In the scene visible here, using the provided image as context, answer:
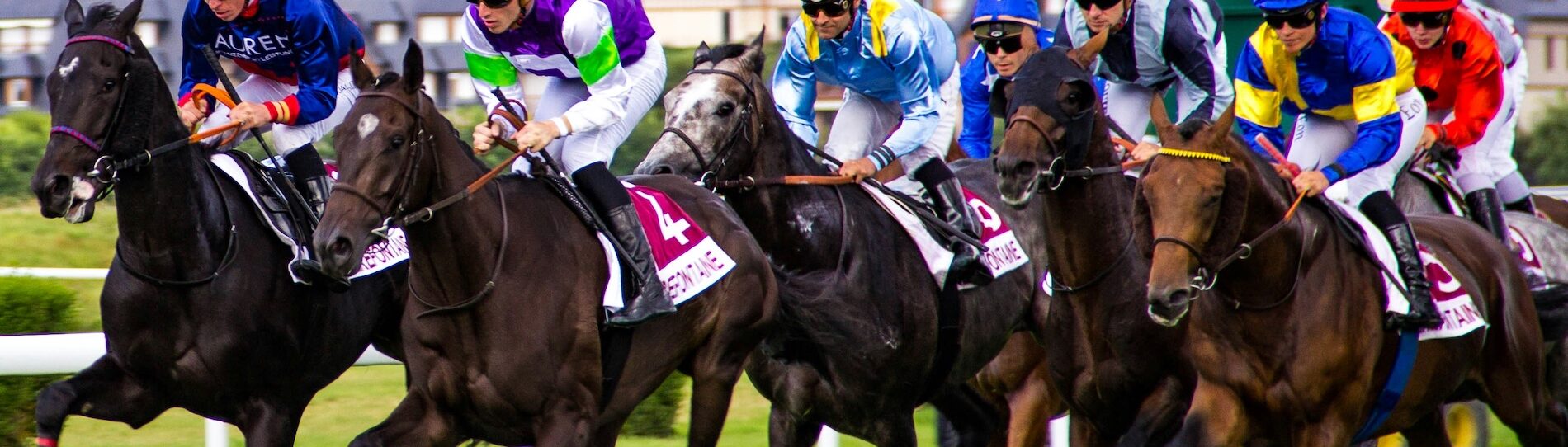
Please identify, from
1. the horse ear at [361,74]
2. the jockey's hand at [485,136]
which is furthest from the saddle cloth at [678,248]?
the horse ear at [361,74]

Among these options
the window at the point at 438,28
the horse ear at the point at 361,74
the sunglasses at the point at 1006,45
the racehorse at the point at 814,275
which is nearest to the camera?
the horse ear at the point at 361,74

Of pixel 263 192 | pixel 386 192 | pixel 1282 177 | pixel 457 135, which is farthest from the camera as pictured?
pixel 263 192

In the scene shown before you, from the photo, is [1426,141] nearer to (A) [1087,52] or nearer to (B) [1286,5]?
(B) [1286,5]

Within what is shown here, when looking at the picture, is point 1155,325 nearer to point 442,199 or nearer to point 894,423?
point 894,423

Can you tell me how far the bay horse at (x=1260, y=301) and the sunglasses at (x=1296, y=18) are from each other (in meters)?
0.59

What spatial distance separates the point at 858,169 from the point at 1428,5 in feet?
7.81

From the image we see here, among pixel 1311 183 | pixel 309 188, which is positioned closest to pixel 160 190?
pixel 309 188

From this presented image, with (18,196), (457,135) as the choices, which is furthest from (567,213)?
(18,196)

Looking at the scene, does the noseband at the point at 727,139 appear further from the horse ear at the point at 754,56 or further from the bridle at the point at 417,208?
the bridle at the point at 417,208

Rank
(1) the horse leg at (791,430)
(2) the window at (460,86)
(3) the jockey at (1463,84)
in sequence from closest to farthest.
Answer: (1) the horse leg at (791,430) → (3) the jockey at (1463,84) → (2) the window at (460,86)

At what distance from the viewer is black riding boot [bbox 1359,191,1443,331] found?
493 centimetres

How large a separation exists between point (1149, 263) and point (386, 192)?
225 centimetres

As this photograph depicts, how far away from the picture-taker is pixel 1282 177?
4906 millimetres

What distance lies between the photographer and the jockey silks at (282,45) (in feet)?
17.5
